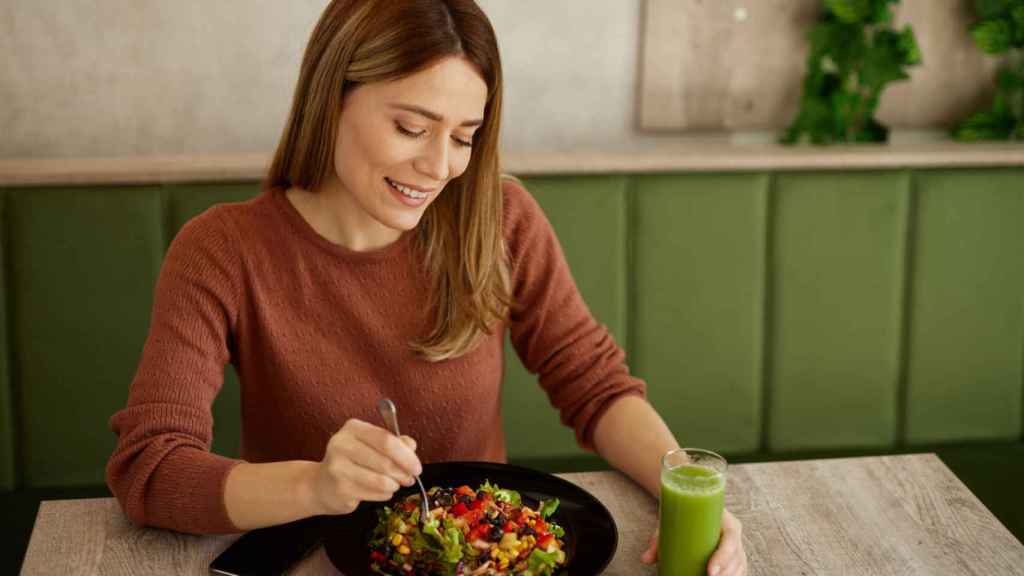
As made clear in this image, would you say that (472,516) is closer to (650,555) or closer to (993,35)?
(650,555)

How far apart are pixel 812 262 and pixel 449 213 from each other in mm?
1016

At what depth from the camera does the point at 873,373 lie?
2346mm

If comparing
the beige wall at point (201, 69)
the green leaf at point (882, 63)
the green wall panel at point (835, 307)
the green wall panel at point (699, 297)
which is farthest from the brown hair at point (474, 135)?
the green leaf at point (882, 63)

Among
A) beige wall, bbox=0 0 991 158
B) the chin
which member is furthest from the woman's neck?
beige wall, bbox=0 0 991 158

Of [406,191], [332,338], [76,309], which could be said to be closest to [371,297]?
[332,338]

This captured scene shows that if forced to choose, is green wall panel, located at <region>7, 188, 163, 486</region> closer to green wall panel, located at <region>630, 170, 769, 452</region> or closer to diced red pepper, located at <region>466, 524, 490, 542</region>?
green wall panel, located at <region>630, 170, 769, 452</region>

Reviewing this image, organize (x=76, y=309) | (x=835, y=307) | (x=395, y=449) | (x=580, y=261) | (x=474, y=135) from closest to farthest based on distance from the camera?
(x=395, y=449)
(x=474, y=135)
(x=76, y=309)
(x=580, y=261)
(x=835, y=307)

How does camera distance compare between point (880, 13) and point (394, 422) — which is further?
point (880, 13)

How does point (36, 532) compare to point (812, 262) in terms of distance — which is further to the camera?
point (812, 262)

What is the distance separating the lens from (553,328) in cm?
162

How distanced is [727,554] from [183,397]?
68 centimetres

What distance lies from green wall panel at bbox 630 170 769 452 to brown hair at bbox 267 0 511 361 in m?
0.67

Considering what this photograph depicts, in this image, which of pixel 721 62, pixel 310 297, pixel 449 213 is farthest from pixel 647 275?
pixel 310 297

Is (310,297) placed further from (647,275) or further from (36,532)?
(647,275)
